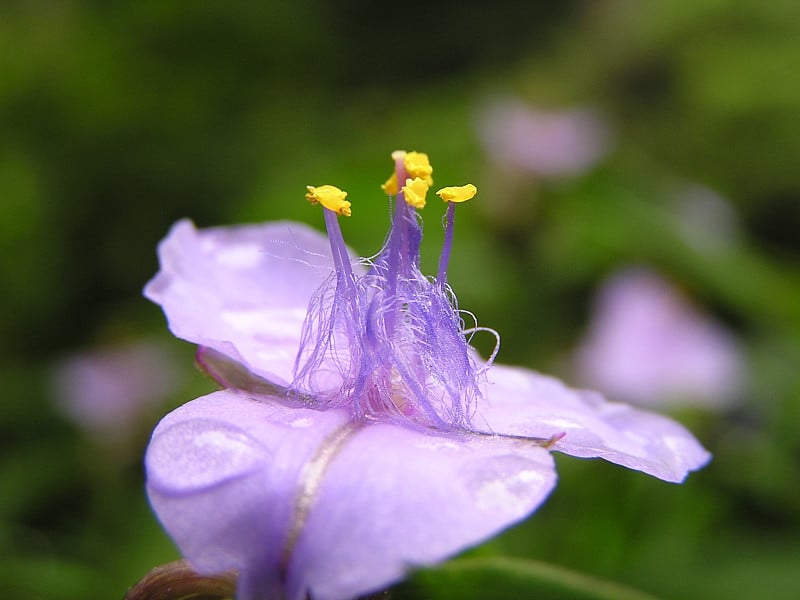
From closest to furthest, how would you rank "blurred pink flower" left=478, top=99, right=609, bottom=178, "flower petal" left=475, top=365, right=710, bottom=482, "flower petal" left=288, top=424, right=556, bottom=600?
1. "flower petal" left=288, top=424, right=556, bottom=600
2. "flower petal" left=475, top=365, right=710, bottom=482
3. "blurred pink flower" left=478, top=99, right=609, bottom=178

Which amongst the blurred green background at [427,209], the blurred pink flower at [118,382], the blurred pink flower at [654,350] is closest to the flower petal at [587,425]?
the blurred green background at [427,209]

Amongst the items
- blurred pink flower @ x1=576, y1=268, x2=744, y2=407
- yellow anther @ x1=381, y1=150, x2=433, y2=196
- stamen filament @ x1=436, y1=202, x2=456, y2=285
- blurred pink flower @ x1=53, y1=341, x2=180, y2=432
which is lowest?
blurred pink flower @ x1=53, y1=341, x2=180, y2=432

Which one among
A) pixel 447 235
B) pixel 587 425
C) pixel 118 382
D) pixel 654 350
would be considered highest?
pixel 447 235

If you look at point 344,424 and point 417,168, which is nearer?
point 344,424

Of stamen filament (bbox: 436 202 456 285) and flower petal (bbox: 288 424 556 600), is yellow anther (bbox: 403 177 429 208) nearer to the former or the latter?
stamen filament (bbox: 436 202 456 285)

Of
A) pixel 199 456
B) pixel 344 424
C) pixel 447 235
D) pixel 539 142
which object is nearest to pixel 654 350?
pixel 539 142

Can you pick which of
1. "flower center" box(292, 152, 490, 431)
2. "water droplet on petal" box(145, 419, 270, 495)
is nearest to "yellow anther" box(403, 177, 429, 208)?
"flower center" box(292, 152, 490, 431)

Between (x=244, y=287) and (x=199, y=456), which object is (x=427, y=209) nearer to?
(x=244, y=287)
